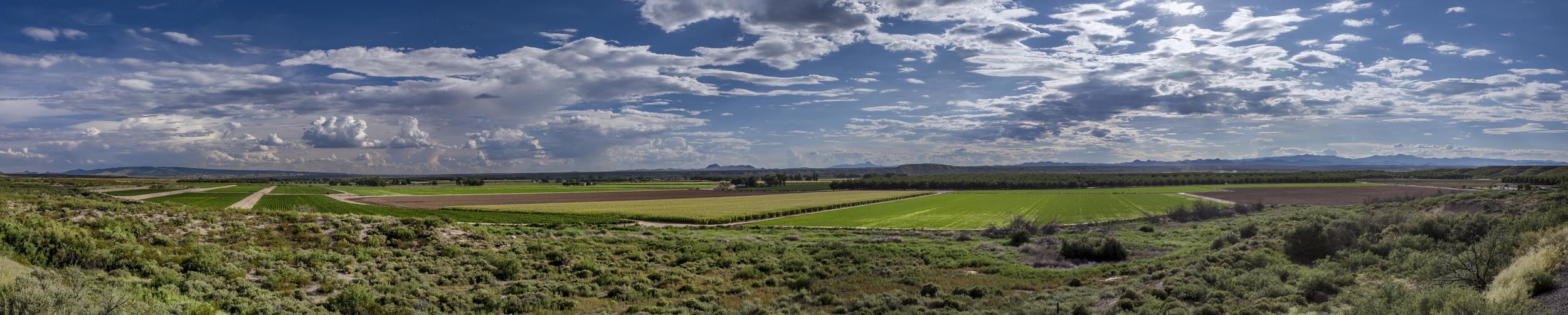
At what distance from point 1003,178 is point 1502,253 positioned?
155 m

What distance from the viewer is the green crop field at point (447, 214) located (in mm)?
54375

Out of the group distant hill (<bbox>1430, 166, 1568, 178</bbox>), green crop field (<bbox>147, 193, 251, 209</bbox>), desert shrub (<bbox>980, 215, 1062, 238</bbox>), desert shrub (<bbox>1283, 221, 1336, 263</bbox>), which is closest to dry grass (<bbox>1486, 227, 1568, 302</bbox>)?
desert shrub (<bbox>1283, 221, 1336, 263</bbox>)

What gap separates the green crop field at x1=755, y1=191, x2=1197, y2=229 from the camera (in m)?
55.5

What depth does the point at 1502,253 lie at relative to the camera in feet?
45.2

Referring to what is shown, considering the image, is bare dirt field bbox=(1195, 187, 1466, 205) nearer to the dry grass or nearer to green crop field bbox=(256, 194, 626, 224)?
the dry grass

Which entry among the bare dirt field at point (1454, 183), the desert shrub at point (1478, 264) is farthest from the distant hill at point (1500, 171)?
the desert shrub at point (1478, 264)

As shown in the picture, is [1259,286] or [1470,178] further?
[1470,178]

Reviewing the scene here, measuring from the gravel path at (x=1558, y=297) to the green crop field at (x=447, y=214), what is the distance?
4927 centimetres

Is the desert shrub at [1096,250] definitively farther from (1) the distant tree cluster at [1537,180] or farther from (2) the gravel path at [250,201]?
(1) the distant tree cluster at [1537,180]

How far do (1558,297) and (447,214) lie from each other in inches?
2667

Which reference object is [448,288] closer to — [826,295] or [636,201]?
[826,295]

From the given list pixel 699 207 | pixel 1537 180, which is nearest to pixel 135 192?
pixel 699 207

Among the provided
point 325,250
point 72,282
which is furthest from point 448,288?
point 72,282

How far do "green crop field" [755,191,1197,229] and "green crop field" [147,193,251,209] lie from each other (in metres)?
57.2
